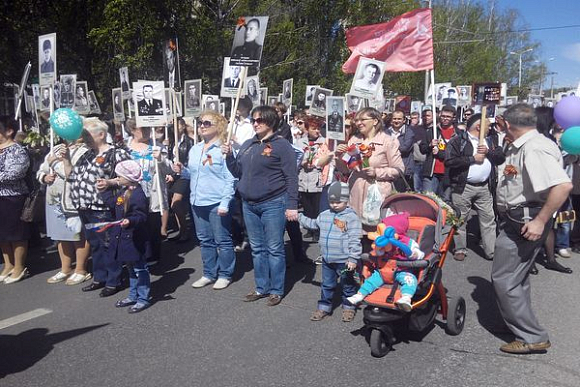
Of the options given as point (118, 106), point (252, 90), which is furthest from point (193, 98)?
point (252, 90)

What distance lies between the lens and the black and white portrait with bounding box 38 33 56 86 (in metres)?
7.26

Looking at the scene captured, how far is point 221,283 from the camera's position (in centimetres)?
595

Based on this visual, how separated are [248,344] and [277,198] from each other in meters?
1.50

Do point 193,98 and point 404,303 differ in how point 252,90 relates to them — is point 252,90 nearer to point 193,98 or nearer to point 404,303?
point 193,98

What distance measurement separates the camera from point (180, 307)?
5.36 m

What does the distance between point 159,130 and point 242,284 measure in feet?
11.3

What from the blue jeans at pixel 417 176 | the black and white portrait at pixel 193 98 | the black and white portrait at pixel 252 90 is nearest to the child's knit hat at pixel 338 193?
the black and white portrait at pixel 193 98

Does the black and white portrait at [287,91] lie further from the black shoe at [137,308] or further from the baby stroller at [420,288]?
the baby stroller at [420,288]

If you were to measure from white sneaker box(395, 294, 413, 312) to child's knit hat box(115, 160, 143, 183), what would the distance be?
2.86m

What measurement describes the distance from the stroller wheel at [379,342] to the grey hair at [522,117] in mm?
1933

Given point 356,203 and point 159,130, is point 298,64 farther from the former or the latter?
point 356,203

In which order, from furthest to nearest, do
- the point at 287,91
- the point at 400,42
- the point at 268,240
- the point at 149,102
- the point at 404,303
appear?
the point at 287,91 < the point at 400,42 < the point at 149,102 < the point at 268,240 < the point at 404,303

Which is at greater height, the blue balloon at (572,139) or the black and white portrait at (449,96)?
the black and white portrait at (449,96)

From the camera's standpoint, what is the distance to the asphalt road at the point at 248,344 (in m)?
3.87
